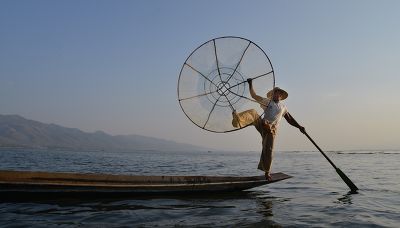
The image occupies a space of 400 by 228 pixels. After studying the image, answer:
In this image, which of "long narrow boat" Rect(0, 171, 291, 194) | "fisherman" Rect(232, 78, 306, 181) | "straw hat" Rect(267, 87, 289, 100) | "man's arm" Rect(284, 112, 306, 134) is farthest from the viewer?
"man's arm" Rect(284, 112, 306, 134)

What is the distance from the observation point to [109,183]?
10461 millimetres

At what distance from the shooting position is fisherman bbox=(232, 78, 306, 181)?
34.8 feet

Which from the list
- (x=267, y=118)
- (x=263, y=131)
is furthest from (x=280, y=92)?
(x=263, y=131)

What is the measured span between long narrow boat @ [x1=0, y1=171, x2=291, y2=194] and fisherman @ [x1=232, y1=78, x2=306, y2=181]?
3.25 feet

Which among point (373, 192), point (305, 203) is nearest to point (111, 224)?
point (305, 203)

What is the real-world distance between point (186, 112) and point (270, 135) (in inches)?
101

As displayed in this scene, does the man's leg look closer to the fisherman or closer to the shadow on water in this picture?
the fisherman

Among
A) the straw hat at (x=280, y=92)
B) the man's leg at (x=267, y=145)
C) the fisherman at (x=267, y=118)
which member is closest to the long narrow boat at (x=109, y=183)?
the man's leg at (x=267, y=145)

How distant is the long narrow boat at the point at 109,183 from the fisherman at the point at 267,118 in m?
0.99

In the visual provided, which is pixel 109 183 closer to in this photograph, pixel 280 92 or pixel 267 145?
pixel 267 145

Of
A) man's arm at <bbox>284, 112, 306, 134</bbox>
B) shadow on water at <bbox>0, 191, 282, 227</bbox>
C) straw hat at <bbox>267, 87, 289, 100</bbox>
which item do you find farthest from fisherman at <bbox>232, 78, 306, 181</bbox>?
shadow on water at <bbox>0, 191, 282, 227</bbox>

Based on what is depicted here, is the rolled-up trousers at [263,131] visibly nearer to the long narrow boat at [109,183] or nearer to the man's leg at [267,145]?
the man's leg at [267,145]

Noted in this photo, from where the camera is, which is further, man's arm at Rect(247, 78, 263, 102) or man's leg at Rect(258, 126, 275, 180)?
man's leg at Rect(258, 126, 275, 180)

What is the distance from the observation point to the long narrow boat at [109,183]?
31.4 ft
